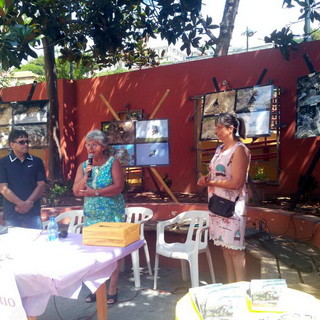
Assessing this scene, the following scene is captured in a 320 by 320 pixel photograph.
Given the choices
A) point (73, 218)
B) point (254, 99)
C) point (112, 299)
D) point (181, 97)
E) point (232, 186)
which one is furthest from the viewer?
point (181, 97)

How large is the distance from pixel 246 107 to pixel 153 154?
1596 mm

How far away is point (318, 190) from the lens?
5.87 m

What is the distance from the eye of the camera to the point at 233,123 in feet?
10.2

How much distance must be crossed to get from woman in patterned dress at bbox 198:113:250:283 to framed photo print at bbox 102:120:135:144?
3.15m

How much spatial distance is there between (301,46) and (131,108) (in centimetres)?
351

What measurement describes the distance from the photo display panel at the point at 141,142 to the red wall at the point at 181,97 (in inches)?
55.9

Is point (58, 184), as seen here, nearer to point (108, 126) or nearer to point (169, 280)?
point (108, 126)

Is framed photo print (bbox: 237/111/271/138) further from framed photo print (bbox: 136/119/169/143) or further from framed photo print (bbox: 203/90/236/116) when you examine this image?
framed photo print (bbox: 136/119/169/143)

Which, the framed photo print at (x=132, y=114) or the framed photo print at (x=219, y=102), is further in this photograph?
the framed photo print at (x=132, y=114)

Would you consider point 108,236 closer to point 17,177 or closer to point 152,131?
point 17,177

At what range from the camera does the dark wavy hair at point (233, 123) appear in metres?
3.09

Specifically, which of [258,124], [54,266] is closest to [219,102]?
[258,124]

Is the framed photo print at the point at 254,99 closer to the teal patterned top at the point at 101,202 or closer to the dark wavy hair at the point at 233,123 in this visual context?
the dark wavy hair at the point at 233,123

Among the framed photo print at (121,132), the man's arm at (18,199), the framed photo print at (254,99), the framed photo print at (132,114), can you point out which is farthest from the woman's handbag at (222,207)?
the framed photo print at (132,114)
